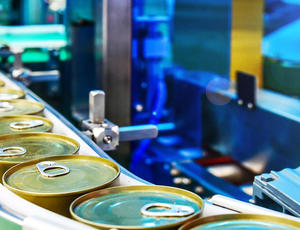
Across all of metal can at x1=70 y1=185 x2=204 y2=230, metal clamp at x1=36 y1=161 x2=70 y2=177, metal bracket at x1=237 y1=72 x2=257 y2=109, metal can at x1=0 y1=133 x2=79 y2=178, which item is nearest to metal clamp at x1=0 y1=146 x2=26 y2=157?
metal can at x1=0 y1=133 x2=79 y2=178

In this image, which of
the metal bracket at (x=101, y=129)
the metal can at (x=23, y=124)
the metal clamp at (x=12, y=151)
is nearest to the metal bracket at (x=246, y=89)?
the metal bracket at (x=101, y=129)

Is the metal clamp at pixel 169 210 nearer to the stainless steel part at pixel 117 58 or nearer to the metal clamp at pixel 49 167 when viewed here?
the metal clamp at pixel 49 167

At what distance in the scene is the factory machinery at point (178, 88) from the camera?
2602 mm

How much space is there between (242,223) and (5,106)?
49.1 inches

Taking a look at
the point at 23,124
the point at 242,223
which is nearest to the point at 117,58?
the point at 23,124

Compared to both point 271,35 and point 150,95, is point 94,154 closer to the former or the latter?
point 150,95

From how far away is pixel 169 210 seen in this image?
116 centimetres

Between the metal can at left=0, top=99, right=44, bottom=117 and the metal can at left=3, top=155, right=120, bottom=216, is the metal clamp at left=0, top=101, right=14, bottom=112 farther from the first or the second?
the metal can at left=3, top=155, right=120, bottom=216

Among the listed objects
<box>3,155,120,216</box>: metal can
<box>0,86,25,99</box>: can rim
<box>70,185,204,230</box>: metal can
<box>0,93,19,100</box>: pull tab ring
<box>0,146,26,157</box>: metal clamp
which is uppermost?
<box>0,86,25,99</box>: can rim

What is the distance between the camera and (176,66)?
19.5 ft

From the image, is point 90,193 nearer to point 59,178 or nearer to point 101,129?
point 59,178

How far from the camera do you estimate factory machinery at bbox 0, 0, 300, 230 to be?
260 centimetres

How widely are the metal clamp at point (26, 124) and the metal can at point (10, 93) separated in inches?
15.8

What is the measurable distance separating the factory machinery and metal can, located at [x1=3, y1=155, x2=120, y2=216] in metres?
0.02
